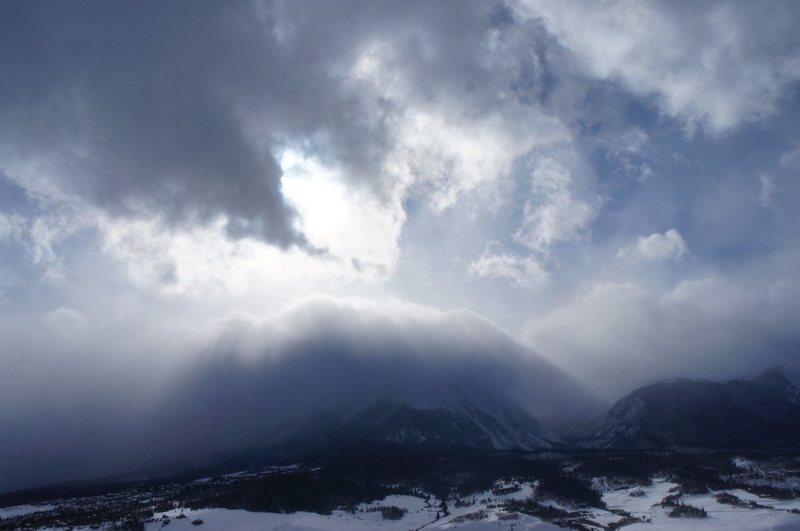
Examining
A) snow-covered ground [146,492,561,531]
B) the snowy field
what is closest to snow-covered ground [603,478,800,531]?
the snowy field

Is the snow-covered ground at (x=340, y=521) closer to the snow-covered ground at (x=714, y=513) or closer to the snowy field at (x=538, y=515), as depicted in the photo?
the snowy field at (x=538, y=515)

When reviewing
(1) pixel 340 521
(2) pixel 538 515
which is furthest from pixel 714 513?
(1) pixel 340 521

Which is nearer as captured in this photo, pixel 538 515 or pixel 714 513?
pixel 714 513

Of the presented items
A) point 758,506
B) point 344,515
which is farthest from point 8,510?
point 758,506

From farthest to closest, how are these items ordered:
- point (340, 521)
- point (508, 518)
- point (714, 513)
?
point (340, 521), point (714, 513), point (508, 518)

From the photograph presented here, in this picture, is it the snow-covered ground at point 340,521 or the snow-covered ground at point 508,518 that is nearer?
the snow-covered ground at point 508,518

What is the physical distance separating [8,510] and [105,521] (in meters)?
112

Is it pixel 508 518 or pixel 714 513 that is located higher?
pixel 508 518

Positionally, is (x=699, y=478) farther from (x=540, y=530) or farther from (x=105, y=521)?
(x=105, y=521)

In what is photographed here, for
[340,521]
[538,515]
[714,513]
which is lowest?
Result: [714,513]

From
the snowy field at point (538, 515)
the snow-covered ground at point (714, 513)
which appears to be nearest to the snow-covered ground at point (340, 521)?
the snowy field at point (538, 515)

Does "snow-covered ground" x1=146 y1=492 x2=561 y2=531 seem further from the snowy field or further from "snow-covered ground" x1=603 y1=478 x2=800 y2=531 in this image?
"snow-covered ground" x1=603 y1=478 x2=800 y2=531

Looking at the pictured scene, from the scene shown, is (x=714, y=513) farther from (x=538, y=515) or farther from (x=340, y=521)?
(x=340, y=521)

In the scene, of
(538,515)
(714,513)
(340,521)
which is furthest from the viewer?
(340,521)
